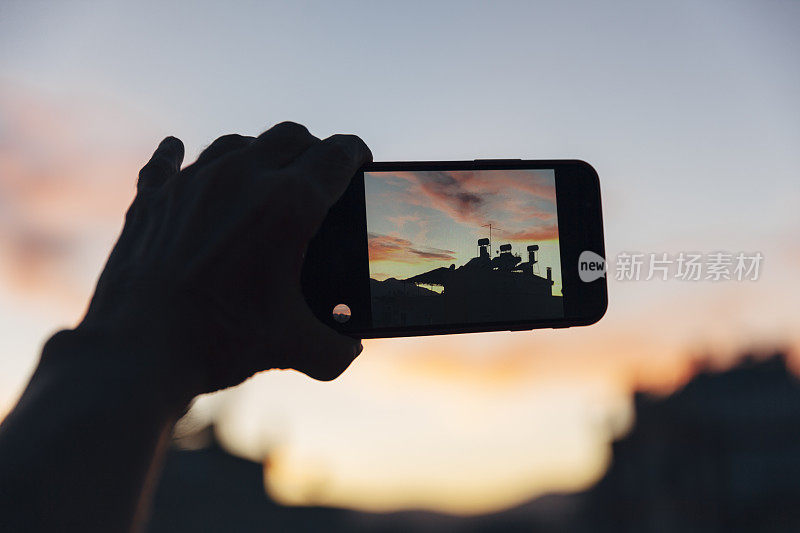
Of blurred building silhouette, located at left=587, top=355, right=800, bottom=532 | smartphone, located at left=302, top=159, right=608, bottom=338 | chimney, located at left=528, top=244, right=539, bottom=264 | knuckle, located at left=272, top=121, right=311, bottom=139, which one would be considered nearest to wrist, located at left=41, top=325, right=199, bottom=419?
knuckle, located at left=272, top=121, right=311, bottom=139

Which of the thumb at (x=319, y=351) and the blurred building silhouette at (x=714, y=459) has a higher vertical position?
the thumb at (x=319, y=351)

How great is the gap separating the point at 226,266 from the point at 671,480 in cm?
11391

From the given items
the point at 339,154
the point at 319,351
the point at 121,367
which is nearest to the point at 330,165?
the point at 339,154

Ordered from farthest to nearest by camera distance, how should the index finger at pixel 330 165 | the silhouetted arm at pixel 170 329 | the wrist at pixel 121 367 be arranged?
1. the index finger at pixel 330 165
2. the wrist at pixel 121 367
3. the silhouetted arm at pixel 170 329

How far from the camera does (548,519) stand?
117 m

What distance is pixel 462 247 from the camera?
2.49 meters

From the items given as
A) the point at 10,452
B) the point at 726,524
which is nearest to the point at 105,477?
the point at 10,452

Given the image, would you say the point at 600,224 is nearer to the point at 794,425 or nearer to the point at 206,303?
the point at 206,303

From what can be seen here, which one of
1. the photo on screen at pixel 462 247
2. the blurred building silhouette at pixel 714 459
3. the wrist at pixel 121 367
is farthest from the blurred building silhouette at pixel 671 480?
the wrist at pixel 121 367

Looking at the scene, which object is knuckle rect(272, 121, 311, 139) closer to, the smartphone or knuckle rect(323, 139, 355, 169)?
knuckle rect(323, 139, 355, 169)

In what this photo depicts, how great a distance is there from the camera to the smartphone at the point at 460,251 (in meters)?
2.16

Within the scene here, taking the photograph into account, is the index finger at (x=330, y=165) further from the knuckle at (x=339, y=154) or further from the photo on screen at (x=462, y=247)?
the photo on screen at (x=462, y=247)

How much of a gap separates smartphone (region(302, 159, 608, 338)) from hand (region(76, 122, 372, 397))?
16.3 inches

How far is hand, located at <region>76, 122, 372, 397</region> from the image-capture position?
133cm
